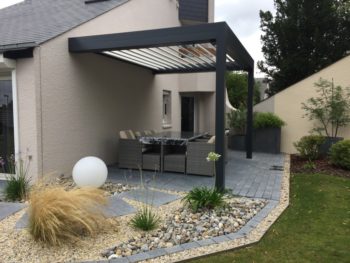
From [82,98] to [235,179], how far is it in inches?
169

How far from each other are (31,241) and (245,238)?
8.92ft

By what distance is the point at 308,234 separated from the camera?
168 inches

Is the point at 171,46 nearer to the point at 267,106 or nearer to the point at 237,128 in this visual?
the point at 237,128

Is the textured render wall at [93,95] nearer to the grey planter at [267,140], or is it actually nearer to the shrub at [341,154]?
the grey planter at [267,140]

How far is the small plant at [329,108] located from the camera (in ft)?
34.8

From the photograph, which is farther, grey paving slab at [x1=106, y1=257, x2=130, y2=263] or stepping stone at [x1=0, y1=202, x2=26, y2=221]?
stepping stone at [x1=0, y1=202, x2=26, y2=221]

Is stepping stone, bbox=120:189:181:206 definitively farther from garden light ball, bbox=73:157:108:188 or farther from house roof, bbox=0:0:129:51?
house roof, bbox=0:0:129:51

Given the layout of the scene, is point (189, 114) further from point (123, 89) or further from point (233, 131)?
point (123, 89)

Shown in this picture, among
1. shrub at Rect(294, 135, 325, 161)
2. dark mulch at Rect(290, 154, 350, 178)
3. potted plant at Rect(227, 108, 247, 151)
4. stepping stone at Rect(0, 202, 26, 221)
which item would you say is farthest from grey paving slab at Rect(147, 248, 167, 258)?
potted plant at Rect(227, 108, 247, 151)

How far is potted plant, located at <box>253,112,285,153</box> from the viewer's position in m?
11.9

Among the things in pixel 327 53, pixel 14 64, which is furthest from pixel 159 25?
pixel 327 53

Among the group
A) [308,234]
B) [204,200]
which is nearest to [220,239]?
[204,200]

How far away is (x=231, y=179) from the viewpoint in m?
7.42

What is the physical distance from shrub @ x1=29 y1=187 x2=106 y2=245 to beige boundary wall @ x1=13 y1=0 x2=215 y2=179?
3.10 metres
